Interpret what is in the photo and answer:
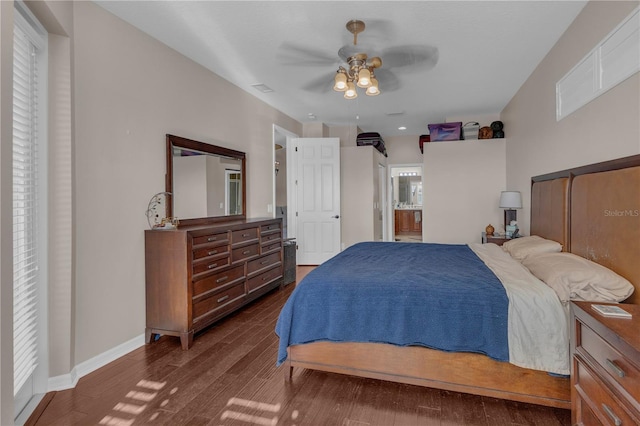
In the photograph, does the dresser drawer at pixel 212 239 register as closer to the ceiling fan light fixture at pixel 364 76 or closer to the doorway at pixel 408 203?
the ceiling fan light fixture at pixel 364 76

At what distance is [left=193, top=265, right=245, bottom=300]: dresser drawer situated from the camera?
2842 mm

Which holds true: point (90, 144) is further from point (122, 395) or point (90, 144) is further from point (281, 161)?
point (281, 161)

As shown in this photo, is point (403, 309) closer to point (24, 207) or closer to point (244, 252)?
point (244, 252)

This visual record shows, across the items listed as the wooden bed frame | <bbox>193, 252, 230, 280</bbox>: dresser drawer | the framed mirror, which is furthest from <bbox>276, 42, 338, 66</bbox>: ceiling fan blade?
the wooden bed frame

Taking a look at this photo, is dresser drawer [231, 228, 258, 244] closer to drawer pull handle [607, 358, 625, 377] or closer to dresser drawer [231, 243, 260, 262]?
dresser drawer [231, 243, 260, 262]

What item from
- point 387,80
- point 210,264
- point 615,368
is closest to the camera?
point 615,368

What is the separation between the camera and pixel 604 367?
128 cm

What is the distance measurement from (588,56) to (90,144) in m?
3.70

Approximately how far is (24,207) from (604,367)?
2937 millimetres

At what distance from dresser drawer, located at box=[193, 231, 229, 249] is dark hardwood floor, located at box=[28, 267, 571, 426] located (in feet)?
2.94

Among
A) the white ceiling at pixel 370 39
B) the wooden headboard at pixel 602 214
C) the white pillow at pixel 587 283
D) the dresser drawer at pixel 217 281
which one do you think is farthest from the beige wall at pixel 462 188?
the white pillow at pixel 587 283

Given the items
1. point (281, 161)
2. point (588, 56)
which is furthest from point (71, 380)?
point (281, 161)

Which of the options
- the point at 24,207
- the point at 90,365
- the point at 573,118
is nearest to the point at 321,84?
the point at 573,118

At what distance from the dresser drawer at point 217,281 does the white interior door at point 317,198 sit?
2.60 m
